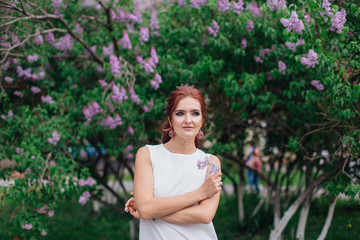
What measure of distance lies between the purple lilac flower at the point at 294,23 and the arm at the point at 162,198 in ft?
6.39

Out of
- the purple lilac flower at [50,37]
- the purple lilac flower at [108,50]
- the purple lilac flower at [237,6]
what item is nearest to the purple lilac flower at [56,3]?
the purple lilac flower at [50,37]

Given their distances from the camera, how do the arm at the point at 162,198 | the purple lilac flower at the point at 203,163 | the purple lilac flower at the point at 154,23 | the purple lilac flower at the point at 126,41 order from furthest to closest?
the purple lilac flower at the point at 154,23 < the purple lilac flower at the point at 126,41 < the purple lilac flower at the point at 203,163 < the arm at the point at 162,198

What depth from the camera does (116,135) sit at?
477 centimetres

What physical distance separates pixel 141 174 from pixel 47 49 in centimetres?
329

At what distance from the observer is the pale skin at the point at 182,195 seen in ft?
6.80

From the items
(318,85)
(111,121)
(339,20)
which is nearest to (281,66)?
(318,85)

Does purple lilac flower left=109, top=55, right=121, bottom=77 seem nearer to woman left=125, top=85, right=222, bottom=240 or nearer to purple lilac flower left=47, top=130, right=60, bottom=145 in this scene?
purple lilac flower left=47, top=130, right=60, bottom=145

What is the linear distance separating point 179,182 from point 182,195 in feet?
0.37

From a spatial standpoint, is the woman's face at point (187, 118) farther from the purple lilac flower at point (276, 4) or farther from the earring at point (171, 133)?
the purple lilac flower at point (276, 4)

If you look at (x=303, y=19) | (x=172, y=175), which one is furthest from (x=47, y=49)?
(x=172, y=175)

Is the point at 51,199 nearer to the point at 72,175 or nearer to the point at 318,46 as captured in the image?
the point at 72,175

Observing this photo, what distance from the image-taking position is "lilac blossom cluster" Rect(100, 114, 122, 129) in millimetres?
4297

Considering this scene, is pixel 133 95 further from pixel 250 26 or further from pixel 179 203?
pixel 179 203

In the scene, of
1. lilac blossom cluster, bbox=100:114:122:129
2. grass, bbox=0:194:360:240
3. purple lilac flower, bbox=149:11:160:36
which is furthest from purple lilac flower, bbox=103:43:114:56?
grass, bbox=0:194:360:240
